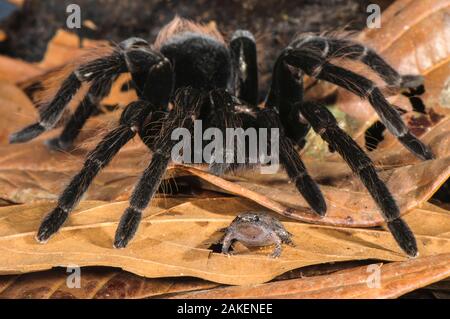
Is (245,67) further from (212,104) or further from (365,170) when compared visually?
(365,170)

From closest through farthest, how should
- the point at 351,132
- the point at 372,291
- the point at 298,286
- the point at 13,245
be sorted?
the point at 372,291
the point at 298,286
the point at 13,245
the point at 351,132

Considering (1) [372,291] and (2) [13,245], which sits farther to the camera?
(2) [13,245]

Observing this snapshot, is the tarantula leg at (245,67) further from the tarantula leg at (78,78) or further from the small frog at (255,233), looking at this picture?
the small frog at (255,233)

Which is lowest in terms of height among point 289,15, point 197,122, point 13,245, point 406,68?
point 13,245

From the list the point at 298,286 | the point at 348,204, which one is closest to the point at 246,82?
the point at 348,204

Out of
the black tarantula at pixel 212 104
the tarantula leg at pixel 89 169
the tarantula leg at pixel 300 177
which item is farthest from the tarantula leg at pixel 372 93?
the tarantula leg at pixel 89 169

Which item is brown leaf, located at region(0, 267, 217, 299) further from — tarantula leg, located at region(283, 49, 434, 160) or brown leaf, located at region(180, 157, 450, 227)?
tarantula leg, located at region(283, 49, 434, 160)

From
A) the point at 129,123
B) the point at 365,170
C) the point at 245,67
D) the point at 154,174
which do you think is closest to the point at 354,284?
the point at 365,170

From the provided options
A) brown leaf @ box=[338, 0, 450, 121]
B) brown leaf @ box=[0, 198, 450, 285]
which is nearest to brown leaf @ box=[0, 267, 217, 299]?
brown leaf @ box=[0, 198, 450, 285]

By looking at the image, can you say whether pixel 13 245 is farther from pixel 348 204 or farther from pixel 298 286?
pixel 348 204
